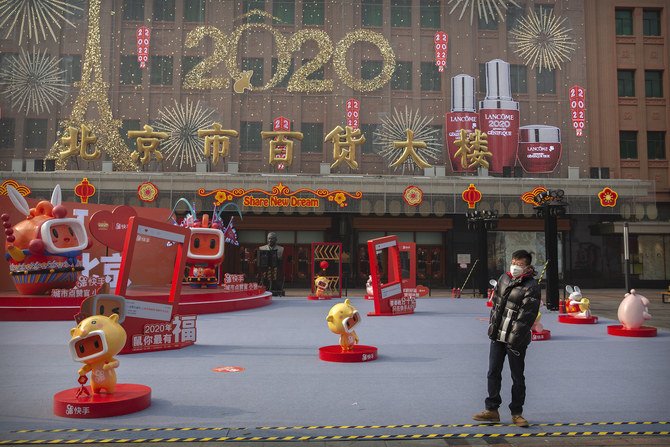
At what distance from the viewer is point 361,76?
3350cm

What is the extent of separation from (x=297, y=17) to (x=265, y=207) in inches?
478

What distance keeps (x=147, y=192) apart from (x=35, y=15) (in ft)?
44.0

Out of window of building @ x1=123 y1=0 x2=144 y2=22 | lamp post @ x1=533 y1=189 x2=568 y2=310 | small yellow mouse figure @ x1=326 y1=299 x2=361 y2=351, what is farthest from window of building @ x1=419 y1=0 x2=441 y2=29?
small yellow mouse figure @ x1=326 y1=299 x2=361 y2=351

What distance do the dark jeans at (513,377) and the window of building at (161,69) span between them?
3044 cm

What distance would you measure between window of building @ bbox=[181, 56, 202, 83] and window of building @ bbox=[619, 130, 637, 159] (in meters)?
25.4

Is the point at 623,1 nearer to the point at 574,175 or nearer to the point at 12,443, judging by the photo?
the point at 574,175

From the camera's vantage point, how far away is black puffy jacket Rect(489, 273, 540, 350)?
19.9 feet

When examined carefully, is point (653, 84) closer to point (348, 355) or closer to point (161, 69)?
point (161, 69)

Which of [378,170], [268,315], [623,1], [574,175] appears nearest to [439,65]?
[378,170]

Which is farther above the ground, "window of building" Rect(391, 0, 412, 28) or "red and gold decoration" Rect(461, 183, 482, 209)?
"window of building" Rect(391, 0, 412, 28)

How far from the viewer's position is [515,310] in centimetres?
617

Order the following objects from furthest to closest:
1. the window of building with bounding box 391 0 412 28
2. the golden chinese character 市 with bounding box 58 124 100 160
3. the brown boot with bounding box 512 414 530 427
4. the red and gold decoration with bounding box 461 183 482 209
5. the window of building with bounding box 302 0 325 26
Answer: the window of building with bounding box 391 0 412 28 → the window of building with bounding box 302 0 325 26 → the golden chinese character 市 with bounding box 58 124 100 160 → the red and gold decoration with bounding box 461 183 482 209 → the brown boot with bounding box 512 414 530 427

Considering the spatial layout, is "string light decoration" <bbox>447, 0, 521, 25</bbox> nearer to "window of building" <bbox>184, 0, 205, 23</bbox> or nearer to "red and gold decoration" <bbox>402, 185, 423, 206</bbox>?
"red and gold decoration" <bbox>402, 185, 423, 206</bbox>

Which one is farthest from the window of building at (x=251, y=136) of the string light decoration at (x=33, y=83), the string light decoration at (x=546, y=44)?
the string light decoration at (x=546, y=44)
